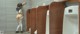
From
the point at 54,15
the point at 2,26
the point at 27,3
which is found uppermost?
the point at 27,3

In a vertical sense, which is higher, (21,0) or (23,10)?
(21,0)

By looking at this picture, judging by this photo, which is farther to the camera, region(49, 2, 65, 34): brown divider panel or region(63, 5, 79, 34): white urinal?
region(49, 2, 65, 34): brown divider panel

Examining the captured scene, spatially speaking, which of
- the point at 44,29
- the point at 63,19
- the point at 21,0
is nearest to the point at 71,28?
the point at 63,19

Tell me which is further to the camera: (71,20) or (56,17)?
(56,17)

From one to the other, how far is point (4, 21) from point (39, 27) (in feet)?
11.9

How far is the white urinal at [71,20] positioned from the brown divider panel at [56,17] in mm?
60

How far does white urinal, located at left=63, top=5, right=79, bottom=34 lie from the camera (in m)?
0.86

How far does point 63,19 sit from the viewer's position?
102cm

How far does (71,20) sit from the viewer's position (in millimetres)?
936

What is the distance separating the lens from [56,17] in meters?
1.08

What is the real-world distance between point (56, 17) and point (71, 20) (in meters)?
0.16

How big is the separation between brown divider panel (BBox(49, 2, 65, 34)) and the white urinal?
60mm

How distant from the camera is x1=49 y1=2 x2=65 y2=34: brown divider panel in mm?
1027

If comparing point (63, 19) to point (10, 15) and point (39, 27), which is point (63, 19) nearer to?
point (39, 27)
